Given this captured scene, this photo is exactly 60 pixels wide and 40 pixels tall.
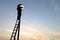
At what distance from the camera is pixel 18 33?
55781 millimetres

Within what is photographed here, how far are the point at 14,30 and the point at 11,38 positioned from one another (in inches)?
124

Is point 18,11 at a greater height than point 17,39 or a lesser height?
greater

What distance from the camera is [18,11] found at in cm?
5666

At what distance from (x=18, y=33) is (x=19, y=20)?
198 inches

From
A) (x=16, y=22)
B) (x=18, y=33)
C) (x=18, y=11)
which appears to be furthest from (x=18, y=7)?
(x=18, y=33)

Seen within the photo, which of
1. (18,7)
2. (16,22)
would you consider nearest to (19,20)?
(16,22)

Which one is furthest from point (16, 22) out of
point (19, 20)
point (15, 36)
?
point (15, 36)

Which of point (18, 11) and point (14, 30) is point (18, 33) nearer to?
point (14, 30)

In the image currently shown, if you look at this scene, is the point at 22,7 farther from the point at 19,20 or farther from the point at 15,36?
the point at 15,36

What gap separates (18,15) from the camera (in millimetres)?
56781

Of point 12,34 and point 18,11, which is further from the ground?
point 18,11

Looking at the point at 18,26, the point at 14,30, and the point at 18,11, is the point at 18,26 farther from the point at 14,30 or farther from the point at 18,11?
the point at 18,11

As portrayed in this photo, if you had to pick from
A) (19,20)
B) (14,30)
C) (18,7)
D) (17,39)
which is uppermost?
(18,7)

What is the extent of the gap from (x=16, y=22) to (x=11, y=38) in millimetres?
6212
